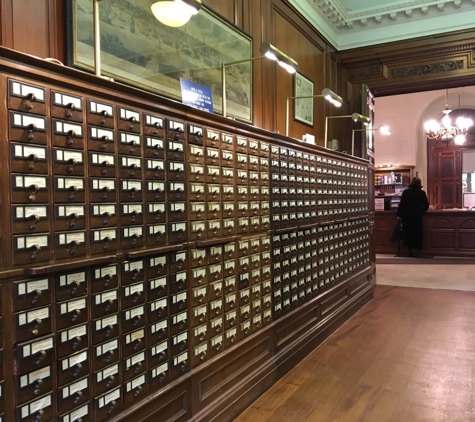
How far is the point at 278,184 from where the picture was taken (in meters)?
3.26

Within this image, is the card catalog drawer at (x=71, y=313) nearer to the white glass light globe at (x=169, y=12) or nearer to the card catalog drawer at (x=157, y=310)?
the card catalog drawer at (x=157, y=310)

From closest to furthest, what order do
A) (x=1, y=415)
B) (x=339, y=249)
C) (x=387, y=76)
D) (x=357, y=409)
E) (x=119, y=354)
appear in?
(x=1, y=415) → (x=119, y=354) → (x=357, y=409) → (x=339, y=249) → (x=387, y=76)

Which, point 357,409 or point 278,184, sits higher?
point 278,184

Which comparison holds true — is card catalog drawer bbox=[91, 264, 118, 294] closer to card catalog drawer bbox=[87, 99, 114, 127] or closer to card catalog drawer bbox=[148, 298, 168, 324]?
card catalog drawer bbox=[148, 298, 168, 324]

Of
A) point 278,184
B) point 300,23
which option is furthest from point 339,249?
point 300,23

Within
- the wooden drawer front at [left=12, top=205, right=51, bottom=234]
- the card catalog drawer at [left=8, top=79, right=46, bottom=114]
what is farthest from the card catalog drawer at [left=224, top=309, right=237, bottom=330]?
the card catalog drawer at [left=8, top=79, right=46, bottom=114]

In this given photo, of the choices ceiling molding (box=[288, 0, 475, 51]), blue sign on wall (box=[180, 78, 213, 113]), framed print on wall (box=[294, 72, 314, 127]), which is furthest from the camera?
ceiling molding (box=[288, 0, 475, 51])

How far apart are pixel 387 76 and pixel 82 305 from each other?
537 cm

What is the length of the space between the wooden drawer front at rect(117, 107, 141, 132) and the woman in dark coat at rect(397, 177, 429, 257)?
779cm

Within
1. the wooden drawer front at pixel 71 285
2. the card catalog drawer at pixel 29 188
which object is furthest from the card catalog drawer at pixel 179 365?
the card catalog drawer at pixel 29 188

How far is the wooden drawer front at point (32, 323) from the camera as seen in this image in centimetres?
145

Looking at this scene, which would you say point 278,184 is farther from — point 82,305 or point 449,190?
point 449,190

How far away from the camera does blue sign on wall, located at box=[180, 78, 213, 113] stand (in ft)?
7.99

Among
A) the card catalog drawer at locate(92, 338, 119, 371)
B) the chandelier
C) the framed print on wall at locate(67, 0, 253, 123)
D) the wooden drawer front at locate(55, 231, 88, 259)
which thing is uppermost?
the chandelier
